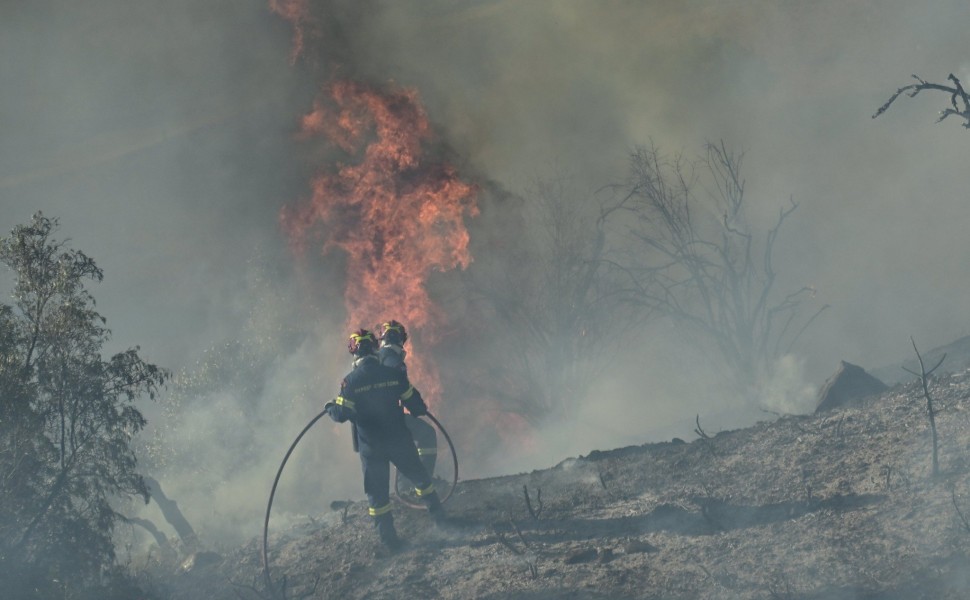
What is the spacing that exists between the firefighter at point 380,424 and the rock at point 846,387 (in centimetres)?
672

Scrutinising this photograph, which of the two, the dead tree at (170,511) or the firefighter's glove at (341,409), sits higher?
the dead tree at (170,511)

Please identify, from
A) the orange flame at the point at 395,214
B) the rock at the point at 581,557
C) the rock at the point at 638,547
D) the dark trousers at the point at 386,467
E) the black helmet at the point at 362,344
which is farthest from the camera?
the orange flame at the point at 395,214

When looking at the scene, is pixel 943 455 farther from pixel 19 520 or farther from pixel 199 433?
pixel 199 433

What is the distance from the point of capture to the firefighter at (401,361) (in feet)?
39.2

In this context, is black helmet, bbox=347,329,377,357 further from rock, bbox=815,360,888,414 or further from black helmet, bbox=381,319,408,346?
rock, bbox=815,360,888,414

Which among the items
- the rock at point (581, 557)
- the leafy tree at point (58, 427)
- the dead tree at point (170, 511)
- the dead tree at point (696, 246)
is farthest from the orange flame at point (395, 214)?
the rock at point (581, 557)

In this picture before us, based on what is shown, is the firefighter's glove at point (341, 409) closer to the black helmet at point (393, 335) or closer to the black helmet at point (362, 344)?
the black helmet at point (362, 344)

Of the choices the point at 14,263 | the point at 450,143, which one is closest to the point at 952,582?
the point at 14,263

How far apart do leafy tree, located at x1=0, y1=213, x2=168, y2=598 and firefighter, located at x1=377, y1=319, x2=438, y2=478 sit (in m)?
3.90

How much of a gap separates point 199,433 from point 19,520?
82.4 feet

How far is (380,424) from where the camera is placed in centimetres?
1148

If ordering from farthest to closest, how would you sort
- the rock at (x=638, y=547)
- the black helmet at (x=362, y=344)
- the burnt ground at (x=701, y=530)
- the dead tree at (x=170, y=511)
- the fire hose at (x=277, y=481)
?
the dead tree at (x=170, y=511), the black helmet at (x=362, y=344), the fire hose at (x=277, y=481), the rock at (x=638, y=547), the burnt ground at (x=701, y=530)

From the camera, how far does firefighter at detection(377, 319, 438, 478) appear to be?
39.2ft

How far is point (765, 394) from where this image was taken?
25562 millimetres
